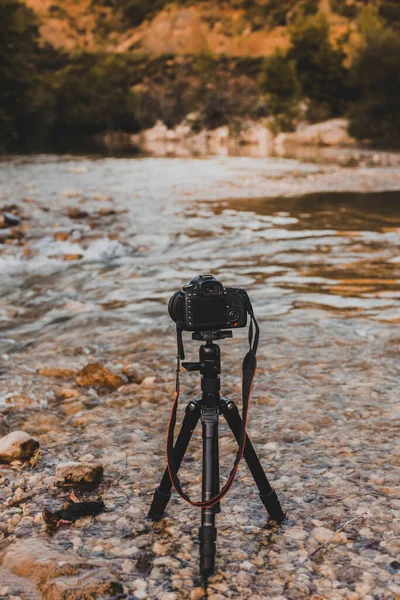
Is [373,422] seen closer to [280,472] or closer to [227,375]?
[280,472]

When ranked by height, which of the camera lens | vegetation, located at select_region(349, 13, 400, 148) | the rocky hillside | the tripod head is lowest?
the tripod head

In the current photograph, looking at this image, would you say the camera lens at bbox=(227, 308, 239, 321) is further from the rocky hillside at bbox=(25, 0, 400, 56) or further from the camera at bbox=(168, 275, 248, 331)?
the rocky hillside at bbox=(25, 0, 400, 56)

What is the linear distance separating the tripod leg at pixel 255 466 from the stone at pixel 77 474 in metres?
1.09

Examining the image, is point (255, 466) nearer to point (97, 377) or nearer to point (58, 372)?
point (97, 377)

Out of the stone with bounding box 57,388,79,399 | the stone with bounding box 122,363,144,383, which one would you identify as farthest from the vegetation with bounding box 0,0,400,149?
the stone with bounding box 57,388,79,399

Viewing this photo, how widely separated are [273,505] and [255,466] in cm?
34

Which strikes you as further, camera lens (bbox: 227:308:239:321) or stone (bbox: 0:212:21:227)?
stone (bbox: 0:212:21:227)

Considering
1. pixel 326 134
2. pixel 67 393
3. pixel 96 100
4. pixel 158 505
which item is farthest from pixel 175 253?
pixel 96 100

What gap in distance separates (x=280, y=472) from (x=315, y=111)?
61.4 metres

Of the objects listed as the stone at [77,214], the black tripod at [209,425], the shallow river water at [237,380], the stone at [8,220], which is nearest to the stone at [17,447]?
the shallow river water at [237,380]

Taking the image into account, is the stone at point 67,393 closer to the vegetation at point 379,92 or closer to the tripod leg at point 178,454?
the tripod leg at point 178,454

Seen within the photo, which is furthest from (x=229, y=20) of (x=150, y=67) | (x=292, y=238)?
(x=292, y=238)

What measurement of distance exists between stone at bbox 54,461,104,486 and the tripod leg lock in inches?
42.2

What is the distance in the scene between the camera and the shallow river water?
10.6ft
